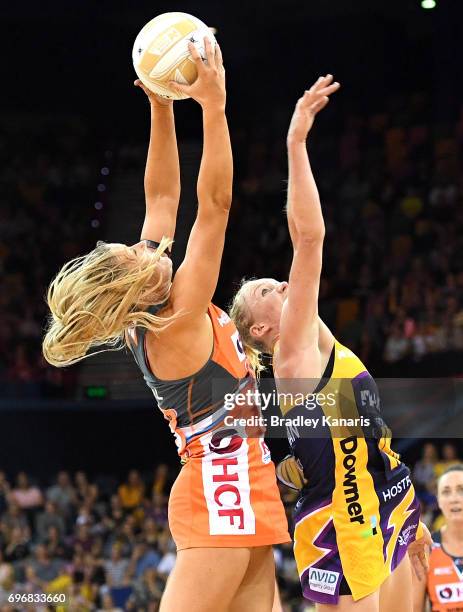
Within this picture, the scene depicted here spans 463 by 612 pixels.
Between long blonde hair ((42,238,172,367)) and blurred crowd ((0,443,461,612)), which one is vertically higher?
long blonde hair ((42,238,172,367))

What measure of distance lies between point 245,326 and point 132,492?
7670 millimetres

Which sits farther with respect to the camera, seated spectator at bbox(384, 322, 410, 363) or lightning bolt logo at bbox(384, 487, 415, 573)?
seated spectator at bbox(384, 322, 410, 363)

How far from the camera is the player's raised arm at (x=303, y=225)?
354 cm

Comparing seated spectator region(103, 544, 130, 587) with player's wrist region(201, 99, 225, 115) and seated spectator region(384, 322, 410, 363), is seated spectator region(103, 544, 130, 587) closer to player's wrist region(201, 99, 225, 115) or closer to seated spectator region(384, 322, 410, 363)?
seated spectator region(384, 322, 410, 363)

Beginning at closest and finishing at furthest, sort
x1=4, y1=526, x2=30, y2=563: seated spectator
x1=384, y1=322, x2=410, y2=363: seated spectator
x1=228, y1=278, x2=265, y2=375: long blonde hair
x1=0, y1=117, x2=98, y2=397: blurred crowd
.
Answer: x1=228, y1=278, x2=265, y2=375: long blonde hair < x1=4, y1=526, x2=30, y2=563: seated spectator < x1=384, y1=322, x2=410, y2=363: seated spectator < x1=0, y1=117, x2=98, y2=397: blurred crowd

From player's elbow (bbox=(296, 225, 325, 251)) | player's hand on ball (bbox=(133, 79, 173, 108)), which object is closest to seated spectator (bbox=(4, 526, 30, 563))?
player's hand on ball (bbox=(133, 79, 173, 108))

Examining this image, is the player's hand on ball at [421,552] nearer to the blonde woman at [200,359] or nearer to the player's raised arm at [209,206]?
the blonde woman at [200,359]

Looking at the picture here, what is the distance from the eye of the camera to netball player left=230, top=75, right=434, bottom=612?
3574 mm

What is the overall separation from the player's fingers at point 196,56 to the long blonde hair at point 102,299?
69 cm

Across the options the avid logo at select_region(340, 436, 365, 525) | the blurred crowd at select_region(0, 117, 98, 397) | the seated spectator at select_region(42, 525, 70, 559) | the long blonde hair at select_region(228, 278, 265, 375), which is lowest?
the seated spectator at select_region(42, 525, 70, 559)

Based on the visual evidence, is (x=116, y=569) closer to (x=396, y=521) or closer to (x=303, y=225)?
(x=396, y=521)

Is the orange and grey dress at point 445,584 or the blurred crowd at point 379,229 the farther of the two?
the blurred crowd at point 379,229

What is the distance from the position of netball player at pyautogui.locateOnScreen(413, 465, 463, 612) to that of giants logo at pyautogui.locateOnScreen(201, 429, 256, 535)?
6.51ft

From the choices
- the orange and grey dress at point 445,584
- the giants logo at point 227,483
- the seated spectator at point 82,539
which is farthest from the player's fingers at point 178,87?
the seated spectator at point 82,539
